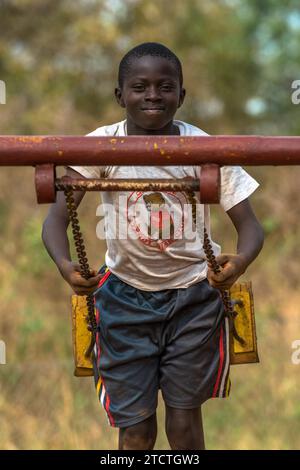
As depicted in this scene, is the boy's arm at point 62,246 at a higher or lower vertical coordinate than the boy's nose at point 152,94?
lower

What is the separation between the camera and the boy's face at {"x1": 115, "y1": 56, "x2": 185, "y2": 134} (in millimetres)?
2973

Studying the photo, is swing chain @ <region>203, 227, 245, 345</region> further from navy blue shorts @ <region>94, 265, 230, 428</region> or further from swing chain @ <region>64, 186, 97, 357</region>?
swing chain @ <region>64, 186, 97, 357</region>

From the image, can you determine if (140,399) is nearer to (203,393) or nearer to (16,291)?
(203,393)

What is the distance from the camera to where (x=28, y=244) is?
7137mm

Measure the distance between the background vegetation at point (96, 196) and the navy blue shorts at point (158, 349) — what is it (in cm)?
203

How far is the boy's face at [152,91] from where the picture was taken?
2.97 metres

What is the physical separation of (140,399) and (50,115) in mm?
6744
